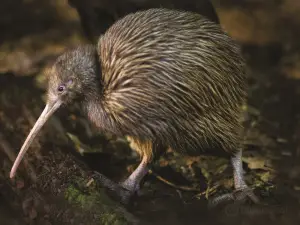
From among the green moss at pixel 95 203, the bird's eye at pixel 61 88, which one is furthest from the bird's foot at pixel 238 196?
the bird's eye at pixel 61 88

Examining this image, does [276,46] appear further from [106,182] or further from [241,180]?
[106,182]

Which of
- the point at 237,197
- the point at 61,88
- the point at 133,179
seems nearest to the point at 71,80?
the point at 61,88

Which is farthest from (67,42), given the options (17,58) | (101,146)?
(101,146)

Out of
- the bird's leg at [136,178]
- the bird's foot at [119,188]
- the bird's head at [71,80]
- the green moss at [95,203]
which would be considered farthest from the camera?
the bird's leg at [136,178]

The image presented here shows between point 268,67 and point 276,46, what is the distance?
241 millimetres

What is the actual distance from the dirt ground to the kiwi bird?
0.93ft

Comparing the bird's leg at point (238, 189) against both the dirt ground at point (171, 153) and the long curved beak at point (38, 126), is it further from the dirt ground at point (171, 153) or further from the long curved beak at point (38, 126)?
the long curved beak at point (38, 126)

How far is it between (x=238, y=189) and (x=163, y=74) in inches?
31.7

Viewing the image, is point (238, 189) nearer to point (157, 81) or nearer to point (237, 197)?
point (237, 197)

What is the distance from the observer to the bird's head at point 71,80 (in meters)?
2.76

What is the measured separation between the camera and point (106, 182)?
3.01 m

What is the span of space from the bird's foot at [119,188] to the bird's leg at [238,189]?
17.2 inches

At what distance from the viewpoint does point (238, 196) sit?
9.96 ft

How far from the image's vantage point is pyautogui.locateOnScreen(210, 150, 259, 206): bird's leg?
3.01m
